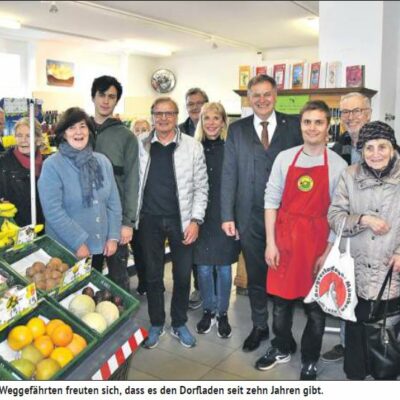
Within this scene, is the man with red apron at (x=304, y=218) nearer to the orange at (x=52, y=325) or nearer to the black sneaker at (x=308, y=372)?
the black sneaker at (x=308, y=372)

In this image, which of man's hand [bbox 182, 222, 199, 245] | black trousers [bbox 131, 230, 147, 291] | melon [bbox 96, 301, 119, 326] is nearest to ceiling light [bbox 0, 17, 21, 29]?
melon [bbox 96, 301, 119, 326]

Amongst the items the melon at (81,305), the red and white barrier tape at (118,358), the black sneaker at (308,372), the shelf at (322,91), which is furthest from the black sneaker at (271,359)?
the shelf at (322,91)

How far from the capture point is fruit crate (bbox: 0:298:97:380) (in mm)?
1377

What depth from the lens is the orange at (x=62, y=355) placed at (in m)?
1.46

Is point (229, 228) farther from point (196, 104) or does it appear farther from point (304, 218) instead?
point (196, 104)

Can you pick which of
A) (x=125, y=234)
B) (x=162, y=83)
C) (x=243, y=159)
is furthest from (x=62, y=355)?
(x=162, y=83)

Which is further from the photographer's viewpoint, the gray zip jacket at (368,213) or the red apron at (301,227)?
the red apron at (301,227)

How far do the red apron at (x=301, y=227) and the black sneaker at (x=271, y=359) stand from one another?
0.36 meters

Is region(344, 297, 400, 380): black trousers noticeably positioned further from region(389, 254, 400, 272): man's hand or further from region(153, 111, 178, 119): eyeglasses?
region(153, 111, 178, 119): eyeglasses

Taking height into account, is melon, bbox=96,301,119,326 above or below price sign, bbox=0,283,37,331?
below

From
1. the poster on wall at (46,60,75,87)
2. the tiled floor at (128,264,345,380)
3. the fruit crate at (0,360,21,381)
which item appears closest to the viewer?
the fruit crate at (0,360,21,381)

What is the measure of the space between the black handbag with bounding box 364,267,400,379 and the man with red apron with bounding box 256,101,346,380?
254 millimetres

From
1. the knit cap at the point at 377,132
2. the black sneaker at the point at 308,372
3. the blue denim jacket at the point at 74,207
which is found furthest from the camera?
the black sneaker at the point at 308,372

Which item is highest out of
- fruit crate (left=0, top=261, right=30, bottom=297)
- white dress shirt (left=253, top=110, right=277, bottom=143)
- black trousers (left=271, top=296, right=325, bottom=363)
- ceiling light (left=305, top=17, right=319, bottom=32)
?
ceiling light (left=305, top=17, right=319, bottom=32)
